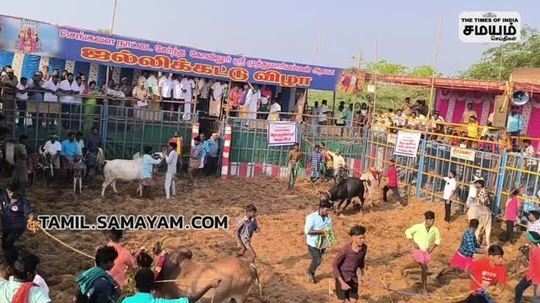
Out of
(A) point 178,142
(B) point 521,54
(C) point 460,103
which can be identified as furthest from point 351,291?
(B) point 521,54

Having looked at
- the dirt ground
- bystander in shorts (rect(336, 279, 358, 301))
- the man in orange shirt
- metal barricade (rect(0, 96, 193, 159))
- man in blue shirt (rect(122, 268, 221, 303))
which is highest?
metal barricade (rect(0, 96, 193, 159))

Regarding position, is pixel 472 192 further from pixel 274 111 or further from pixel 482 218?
pixel 274 111

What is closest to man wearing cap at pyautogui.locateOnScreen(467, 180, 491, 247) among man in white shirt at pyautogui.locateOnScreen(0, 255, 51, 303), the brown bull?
the brown bull

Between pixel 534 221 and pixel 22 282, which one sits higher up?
pixel 22 282

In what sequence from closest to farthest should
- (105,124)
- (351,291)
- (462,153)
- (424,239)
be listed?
1. (351,291)
2. (424,239)
3. (462,153)
4. (105,124)

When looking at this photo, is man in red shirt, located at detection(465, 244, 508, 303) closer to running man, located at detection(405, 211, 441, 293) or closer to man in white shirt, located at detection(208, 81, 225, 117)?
running man, located at detection(405, 211, 441, 293)

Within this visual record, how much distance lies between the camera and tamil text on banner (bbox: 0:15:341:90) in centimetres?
1753

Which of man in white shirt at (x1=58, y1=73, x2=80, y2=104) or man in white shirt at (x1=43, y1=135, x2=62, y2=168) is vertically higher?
man in white shirt at (x1=58, y1=73, x2=80, y2=104)

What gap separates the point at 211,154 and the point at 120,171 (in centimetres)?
422

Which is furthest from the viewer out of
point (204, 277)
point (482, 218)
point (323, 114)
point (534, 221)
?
point (323, 114)

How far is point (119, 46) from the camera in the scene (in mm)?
19391

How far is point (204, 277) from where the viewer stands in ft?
26.0

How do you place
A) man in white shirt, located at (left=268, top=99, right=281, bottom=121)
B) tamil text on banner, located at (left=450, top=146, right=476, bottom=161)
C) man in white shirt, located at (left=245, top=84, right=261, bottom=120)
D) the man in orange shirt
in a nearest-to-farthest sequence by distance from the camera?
1. the man in orange shirt
2. tamil text on banner, located at (left=450, top=146, right=476, bottom=161)
3. man in white shirt, located at (left=268, top=99, right=281, bottom=121)
4. man in white shirt, located at (left=245, top=84, right=261, bottom=120)
